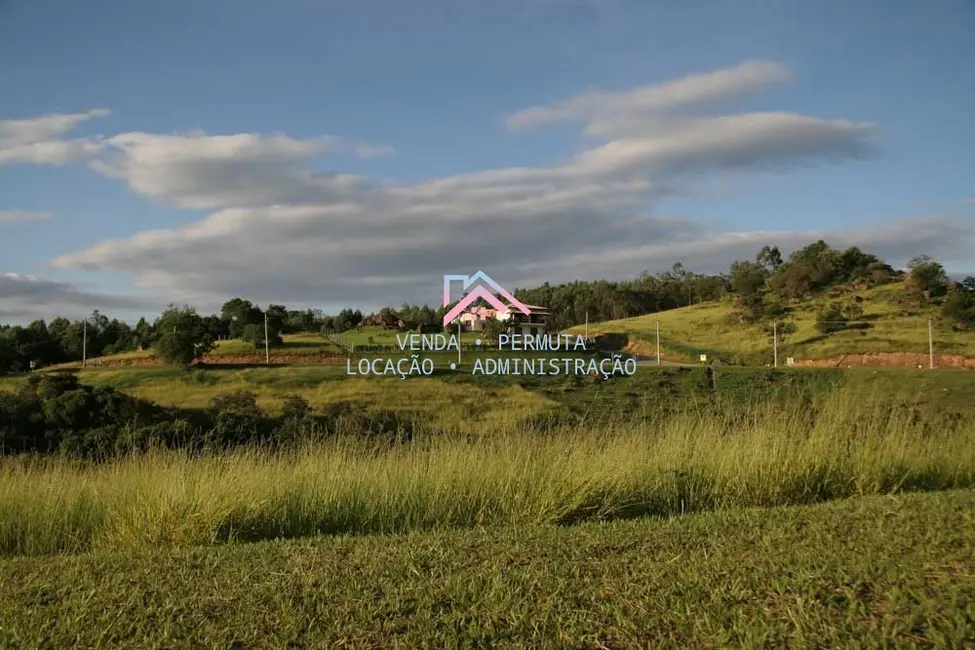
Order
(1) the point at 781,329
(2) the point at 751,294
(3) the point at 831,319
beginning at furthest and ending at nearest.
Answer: (2) the point at 751,294 → (1) the point at 781,329 → (3) the point at 831,319

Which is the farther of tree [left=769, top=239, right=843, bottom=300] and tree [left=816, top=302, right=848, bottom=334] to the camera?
tree [left=769, top=239, right=843, bottom=300]

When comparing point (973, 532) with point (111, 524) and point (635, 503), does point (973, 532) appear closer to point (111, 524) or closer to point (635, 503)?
point (635, 503)

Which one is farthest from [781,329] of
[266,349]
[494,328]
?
[266,349]

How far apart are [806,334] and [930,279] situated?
1306 centimetres

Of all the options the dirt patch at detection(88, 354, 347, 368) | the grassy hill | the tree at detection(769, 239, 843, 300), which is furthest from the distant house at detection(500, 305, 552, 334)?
the tree at detection(769, 239, 843, 300)

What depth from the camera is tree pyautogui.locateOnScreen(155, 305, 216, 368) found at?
4597 cm

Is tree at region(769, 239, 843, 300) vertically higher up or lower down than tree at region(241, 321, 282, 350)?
higher up

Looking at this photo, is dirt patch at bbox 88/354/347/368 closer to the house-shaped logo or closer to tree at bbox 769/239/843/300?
the house-shaped logo

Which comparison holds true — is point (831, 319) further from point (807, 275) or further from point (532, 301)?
point (532, 301)

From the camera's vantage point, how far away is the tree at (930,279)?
208 feet

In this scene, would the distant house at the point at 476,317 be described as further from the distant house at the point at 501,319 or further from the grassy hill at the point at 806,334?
the grassy hill at the point at 806,334

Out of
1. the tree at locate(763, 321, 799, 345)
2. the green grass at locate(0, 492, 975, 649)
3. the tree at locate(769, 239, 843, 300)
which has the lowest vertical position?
the green grass at locate(0, 492, 975, 649)

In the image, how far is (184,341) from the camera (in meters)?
46.2

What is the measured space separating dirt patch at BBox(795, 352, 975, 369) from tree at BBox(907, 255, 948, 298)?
16.0m
